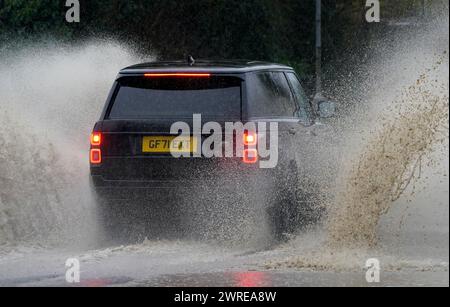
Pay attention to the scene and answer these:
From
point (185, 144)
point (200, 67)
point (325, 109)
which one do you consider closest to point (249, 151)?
point (185, 144)

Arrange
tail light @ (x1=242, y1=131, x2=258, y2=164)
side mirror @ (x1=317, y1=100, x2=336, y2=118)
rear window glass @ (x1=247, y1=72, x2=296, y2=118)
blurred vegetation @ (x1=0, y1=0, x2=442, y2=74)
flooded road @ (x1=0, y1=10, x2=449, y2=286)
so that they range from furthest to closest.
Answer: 1. blurred vegetation @ (x1=0, y1=0, x2=442, y2=74)
2. side mirror @ (x1=317, y1=100, x2=336, y2=118)
3. rear window glass @ (x1=247, y1=72, x2=296, y2=118)
4. tail light @ (x1=242, y1=131, x2=258, y2=164)
5. flooded road @ (x1=0, y1=10, x2=449, y2=286)

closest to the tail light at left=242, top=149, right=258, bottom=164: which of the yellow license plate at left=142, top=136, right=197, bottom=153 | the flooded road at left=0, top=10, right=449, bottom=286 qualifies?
the yellow license plate at left=142, top=136, right=197, bottom=153

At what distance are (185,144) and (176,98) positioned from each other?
487mm

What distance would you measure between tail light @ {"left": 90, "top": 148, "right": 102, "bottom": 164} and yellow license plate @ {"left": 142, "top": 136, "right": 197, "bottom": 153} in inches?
17.1

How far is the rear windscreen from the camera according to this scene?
12.5 m

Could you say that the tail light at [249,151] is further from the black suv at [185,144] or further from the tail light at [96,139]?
the tail light at [96,139]

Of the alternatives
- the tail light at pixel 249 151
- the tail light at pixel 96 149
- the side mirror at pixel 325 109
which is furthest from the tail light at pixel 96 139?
the side mirror at pixel 325 109

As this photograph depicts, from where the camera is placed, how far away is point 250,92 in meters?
12.6

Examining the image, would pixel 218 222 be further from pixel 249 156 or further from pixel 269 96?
pixel 269 96

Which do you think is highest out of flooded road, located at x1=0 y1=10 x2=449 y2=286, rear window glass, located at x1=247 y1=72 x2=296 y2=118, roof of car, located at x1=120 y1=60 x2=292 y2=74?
roof of car, located at x1=120 y1=60 x2=292 y2=74

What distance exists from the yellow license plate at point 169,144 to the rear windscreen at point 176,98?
203 millimetres

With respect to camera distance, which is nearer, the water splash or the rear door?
the rear door

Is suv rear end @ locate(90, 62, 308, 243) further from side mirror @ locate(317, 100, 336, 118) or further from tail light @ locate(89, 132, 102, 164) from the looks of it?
side mirror @ locate(317, 100, 336, 118)
